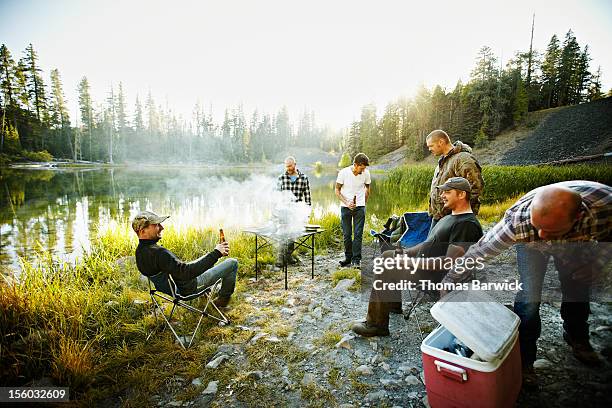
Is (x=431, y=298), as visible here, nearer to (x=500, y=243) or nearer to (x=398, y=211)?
(x=500, y=243)

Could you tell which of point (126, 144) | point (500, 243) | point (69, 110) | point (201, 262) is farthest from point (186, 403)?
point (126, 144)

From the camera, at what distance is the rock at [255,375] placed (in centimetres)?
246

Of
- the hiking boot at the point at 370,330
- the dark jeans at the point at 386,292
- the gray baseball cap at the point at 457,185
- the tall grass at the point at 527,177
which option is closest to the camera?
the gray baseball cap at the point at 457,185

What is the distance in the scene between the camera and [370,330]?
290 centimetres

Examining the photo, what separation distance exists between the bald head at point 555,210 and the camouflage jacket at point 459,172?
1418mm

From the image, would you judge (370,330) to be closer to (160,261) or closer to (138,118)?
(160,261)

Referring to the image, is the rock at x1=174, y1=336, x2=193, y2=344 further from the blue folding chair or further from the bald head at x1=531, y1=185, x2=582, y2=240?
the bald head at x1=531, y1=185, x2=582, y2=240

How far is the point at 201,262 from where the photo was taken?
306cm

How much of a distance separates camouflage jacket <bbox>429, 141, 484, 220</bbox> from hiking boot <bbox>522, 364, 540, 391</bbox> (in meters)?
1.63

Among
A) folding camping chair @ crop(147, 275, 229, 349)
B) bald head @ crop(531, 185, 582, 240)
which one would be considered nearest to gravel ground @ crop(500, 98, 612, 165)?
bald head @ crop(531, 185, 582, 240)

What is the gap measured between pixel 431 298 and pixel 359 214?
2.48m

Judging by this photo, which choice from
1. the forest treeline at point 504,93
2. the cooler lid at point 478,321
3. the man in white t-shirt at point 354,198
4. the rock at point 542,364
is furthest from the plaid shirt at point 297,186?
the forest treeline at point 504,93

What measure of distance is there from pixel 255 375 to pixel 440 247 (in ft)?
6.70

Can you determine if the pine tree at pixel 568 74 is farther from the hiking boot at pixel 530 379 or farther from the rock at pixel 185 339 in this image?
the rock at pixel 185 339
